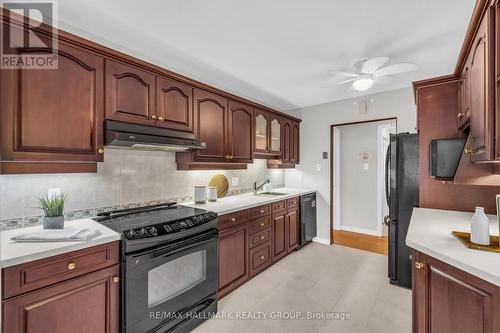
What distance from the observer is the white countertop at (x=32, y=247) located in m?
1.13

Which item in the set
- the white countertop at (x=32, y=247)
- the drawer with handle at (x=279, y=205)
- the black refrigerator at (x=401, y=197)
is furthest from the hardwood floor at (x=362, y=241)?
the white countertop at (x=32, y=247)

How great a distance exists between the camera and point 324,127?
3.86m

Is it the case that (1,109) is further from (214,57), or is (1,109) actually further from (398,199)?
(398,199)

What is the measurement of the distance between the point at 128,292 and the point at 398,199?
264 centimetres

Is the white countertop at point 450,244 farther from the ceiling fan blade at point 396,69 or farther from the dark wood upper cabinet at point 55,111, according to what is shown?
the dark wood upper cabinet at point 55,111

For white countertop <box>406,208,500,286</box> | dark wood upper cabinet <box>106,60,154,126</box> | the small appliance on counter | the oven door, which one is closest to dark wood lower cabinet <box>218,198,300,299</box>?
the oven door

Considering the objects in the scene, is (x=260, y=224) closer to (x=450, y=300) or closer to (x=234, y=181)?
(x=234, y=181)

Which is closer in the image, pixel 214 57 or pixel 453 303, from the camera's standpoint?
pixel 453 303

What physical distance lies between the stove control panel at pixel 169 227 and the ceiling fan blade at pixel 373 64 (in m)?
1.92

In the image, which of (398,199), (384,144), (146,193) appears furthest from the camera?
(384,144)

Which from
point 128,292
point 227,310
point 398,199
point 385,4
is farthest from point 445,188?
point 128,292

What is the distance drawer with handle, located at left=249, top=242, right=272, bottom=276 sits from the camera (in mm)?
2635

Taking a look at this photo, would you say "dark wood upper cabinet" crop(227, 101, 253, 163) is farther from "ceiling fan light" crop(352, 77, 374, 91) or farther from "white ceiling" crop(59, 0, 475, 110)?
"ceiling fan light" crop(352, 77, 374, 91)

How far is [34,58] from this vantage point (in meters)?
1.41
